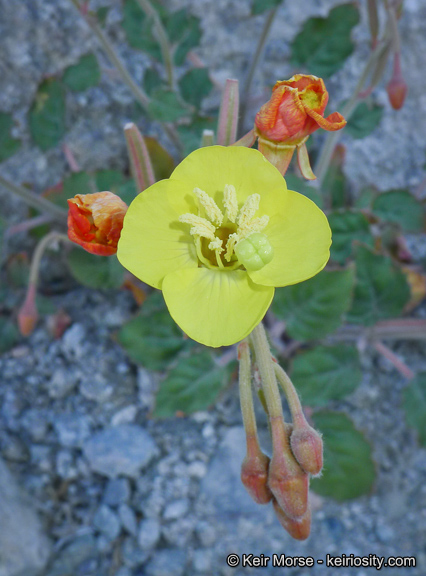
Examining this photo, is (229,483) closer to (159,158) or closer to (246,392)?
(246,392)

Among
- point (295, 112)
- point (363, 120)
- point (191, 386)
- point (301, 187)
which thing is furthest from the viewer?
point (363, 120)

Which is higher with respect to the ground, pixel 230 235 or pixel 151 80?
pixel 230 235

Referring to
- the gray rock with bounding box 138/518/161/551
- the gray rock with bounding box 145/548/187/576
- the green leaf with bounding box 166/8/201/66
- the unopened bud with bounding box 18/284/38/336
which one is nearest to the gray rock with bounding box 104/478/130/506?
the gray rock with bounding box 138/518/161/551

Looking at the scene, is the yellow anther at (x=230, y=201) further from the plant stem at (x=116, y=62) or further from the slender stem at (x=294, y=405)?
the plant stem at (x=116, y=62)

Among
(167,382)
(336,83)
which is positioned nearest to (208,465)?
(167,382)

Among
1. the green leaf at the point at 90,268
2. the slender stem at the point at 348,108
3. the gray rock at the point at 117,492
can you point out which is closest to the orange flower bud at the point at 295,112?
the slender stem at the point at 348,108

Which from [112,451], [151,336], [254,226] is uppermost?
[254,226]

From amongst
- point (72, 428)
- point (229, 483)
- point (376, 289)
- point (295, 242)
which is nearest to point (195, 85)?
point (376, 289)
